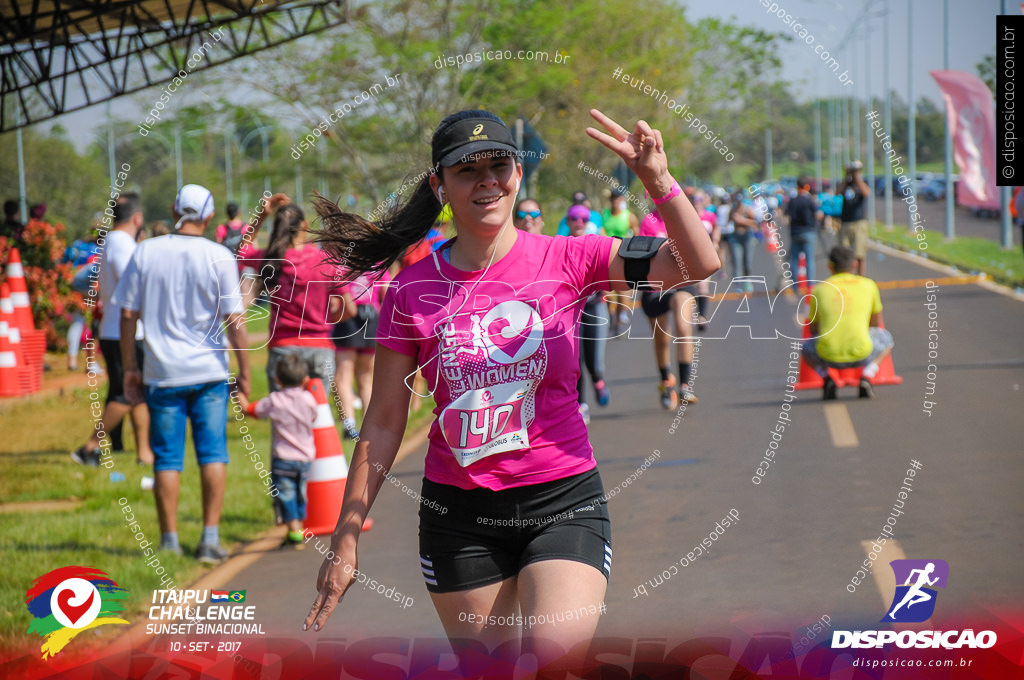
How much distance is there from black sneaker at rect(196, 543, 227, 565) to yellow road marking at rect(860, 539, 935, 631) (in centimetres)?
342

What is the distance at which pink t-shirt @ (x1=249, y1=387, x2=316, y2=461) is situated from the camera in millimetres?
6809

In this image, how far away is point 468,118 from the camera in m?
3.25

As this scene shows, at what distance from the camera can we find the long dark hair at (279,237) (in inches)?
288

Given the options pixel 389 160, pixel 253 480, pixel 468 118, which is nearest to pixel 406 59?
pixel 389 160

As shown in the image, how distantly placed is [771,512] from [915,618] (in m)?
2.39

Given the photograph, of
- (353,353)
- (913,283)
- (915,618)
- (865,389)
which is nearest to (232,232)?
(353,353)

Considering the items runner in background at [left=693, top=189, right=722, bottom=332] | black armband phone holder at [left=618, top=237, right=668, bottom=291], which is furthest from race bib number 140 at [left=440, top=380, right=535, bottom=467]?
runner in background at [left=693, top=189, right=722, bottom=332]

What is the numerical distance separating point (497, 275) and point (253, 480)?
6.18 metres

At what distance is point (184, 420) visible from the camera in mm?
6547

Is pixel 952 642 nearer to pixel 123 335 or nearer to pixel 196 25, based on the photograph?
pixel 123 335

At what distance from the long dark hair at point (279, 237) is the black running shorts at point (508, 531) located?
4.03 meters

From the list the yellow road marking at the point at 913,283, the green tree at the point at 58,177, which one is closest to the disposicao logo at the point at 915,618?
the yellow road marking at the point at 913,283

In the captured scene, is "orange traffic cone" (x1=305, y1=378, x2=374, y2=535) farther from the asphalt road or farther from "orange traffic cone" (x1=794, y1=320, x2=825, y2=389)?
"orange traffic cone" (x1=794, y1=320, x2=825, y2=389)

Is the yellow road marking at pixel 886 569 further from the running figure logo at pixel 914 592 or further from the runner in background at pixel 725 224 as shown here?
the runner in background at pixel 725 224
